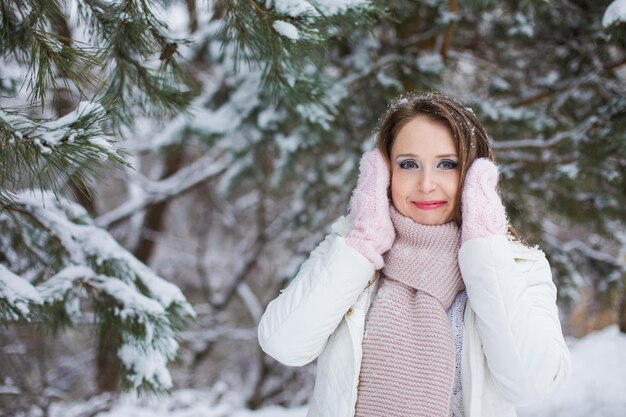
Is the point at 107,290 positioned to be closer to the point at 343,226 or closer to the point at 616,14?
the point at 343,226

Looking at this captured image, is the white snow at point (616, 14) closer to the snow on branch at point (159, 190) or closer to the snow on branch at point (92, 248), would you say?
the snow on branch at point (92, 248)

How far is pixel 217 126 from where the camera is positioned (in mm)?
3746

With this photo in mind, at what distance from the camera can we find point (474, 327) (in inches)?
63.6

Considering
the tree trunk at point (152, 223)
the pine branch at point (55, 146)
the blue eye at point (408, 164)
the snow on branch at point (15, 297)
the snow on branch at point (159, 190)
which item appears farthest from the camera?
the tree trunk at point (152, 223)

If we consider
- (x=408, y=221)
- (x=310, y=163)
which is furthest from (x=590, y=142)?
(x=310, y=163)

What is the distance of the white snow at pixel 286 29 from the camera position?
5.64ft

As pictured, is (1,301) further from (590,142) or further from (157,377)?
(590,142)

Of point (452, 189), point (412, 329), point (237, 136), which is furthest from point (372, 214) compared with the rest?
point (237, 136)

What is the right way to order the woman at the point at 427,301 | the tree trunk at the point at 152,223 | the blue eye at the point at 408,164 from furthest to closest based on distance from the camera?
1. the tree trunk at the point at 152,223
2. the blue eye at the point at 408,164
3. the woman at the point at 427,301

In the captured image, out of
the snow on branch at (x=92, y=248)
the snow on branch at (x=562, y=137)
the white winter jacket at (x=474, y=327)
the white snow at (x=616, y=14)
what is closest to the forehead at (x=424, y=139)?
the white winter jacket at (x=474, y=327)

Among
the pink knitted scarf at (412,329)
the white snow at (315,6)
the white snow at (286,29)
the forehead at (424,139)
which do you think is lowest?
the pink knitted scarf at (412,329)

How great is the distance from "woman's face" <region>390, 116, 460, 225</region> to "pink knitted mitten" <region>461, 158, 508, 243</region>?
71 millimetres

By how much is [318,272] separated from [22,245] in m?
1.35

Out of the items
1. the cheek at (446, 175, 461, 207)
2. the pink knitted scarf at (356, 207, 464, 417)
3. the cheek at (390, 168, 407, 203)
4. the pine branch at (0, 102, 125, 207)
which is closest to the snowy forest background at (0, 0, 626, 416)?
the pine branch at (0, 102, 125, 207)
